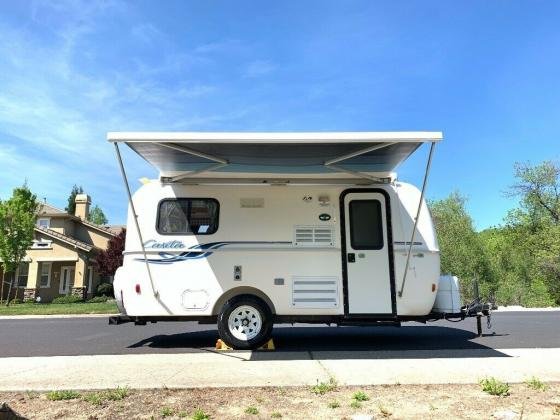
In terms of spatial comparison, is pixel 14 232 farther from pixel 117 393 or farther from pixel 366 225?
pixel 117 393

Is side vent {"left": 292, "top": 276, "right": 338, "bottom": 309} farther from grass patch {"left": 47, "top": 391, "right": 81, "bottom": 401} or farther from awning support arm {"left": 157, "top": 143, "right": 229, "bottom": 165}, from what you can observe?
grass patch {"left": 47, "top": 391, "right": 81, "bottom": 401}

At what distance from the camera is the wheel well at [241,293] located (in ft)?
24.0

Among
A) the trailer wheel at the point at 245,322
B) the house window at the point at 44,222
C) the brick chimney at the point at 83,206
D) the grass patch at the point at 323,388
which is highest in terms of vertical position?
the brick chimney at the point at 83,206

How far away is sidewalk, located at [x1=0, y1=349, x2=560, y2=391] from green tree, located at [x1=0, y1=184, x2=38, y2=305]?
20.3m

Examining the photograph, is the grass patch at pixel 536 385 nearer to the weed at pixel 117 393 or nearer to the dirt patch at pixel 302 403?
the dirt patch at pixel 302 403

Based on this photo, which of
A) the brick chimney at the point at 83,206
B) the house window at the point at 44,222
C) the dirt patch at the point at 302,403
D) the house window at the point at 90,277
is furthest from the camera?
the brick chimney at the point at 83,206

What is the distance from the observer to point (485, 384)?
4660 mm

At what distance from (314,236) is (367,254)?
2.97 ft

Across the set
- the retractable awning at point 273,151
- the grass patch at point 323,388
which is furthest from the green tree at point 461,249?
the grass patch at point 323,388

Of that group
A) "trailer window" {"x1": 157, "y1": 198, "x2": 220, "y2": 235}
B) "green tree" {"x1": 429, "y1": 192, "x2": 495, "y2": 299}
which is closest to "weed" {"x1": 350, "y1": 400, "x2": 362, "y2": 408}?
"trailer window" {"x1": 157, "y1": 198, "x2": 220, "y2": 235}

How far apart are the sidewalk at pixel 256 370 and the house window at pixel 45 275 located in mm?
23525

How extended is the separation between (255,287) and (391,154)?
297 cm

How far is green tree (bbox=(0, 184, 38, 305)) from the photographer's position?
79.7 feet

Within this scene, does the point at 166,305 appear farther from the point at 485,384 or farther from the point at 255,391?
the point at 485,384
